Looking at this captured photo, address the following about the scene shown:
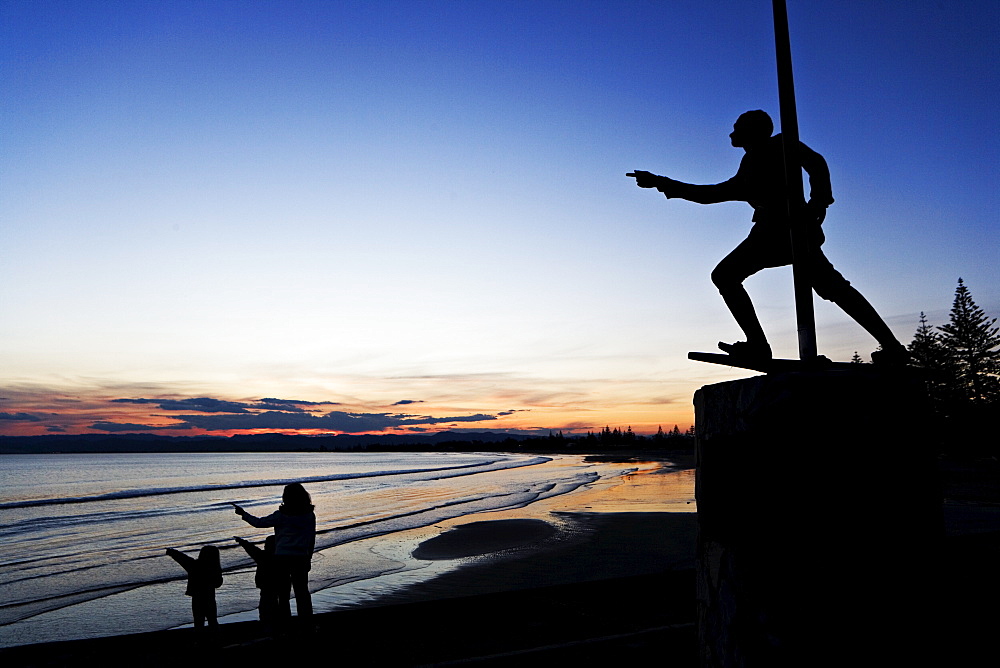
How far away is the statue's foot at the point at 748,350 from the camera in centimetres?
338

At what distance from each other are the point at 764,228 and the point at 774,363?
2.49 ft

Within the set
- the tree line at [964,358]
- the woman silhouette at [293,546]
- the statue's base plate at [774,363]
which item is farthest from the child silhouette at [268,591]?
the tree line at [964,358]

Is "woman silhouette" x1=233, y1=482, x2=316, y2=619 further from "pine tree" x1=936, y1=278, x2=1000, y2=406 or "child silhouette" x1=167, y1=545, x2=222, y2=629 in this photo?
"pine tree" x1=936, y1=278, x2=1000, y2=406

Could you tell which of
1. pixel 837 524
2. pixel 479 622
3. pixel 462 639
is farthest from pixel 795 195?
pixel 479 622

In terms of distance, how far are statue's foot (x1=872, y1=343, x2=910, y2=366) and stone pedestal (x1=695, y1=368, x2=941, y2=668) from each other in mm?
481

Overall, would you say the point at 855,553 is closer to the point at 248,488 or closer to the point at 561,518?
the point at 561,518

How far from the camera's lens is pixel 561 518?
797 inches

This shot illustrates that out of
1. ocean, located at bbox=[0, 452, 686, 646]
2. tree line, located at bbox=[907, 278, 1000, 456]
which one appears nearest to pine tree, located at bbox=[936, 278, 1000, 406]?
tree line, located at bbox=[907, 278, 1000, 456]

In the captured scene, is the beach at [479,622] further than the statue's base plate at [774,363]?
Yes

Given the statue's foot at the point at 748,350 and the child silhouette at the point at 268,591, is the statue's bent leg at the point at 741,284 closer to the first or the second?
the statue's foot at the point at 748,350

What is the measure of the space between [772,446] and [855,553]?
0.52 m

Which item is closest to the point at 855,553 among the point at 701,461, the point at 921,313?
the point at 701,461

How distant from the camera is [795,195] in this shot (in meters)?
3.35

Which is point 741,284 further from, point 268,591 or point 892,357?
point 268,591
